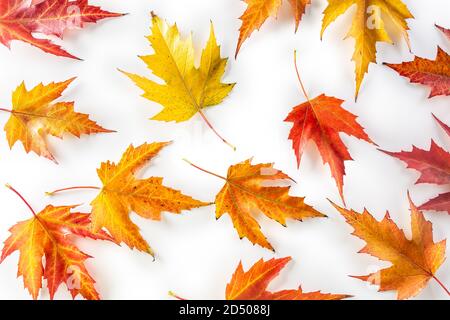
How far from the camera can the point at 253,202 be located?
0.82 metres

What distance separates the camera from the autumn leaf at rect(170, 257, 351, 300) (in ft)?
2.64

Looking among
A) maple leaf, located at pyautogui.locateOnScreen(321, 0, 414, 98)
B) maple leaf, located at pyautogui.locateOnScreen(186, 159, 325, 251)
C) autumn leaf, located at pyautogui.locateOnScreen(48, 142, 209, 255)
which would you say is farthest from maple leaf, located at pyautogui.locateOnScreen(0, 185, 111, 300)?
maple leaf, located at pyautogui.locateOnScreen(321, 0, 414, 98)

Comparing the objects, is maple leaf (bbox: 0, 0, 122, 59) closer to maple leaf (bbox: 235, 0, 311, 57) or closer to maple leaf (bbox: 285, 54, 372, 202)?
maple leaf (bbox: 235, 0, 311, 57)

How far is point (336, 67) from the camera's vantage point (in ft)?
2.84

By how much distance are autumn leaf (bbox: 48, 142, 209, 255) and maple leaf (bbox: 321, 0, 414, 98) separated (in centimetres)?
33

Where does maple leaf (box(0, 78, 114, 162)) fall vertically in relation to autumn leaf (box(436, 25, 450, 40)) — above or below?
below

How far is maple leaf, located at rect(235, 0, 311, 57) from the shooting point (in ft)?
2.71

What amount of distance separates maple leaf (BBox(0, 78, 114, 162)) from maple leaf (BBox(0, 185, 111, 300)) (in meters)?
0.10

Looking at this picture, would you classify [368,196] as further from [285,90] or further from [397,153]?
[285,90]

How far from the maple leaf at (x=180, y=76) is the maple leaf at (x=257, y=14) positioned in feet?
0.16

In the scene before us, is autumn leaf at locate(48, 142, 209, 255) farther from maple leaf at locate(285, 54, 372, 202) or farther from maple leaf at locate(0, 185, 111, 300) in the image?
maple leaf at locate(285, 54, 372, 202)

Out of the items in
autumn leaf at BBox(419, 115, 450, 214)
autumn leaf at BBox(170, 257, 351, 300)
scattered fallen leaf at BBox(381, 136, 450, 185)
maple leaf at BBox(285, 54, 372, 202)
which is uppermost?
maple leaf at BBox(285, 54, 372, 202)

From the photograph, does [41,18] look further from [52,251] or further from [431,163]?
[431,163]

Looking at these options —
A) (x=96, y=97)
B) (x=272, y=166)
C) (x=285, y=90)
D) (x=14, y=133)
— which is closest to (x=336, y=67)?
(x=285, y=90)
